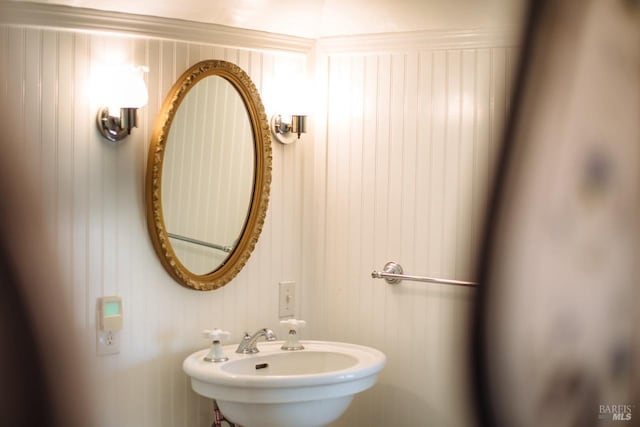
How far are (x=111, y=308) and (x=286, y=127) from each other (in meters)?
0.69

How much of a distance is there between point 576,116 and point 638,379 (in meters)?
0.24

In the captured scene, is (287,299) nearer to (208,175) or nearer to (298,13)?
(208,175)

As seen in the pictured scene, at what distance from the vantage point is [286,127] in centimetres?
210

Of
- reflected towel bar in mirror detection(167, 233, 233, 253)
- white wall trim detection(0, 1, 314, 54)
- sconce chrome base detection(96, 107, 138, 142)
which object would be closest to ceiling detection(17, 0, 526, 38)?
white wall trim detection(0, 1, 314, 54)

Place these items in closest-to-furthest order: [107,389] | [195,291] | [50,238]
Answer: [50,238] < [107,389] < [195,291]

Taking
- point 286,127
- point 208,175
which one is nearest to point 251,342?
point 208,175

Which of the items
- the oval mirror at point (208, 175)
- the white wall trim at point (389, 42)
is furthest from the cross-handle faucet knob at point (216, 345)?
the white wall trim at point (389, 42)

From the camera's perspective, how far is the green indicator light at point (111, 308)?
5.68ft

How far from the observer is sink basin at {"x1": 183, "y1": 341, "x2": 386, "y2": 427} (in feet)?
5.42

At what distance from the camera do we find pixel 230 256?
201cm

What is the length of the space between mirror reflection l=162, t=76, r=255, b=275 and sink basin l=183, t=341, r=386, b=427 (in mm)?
272

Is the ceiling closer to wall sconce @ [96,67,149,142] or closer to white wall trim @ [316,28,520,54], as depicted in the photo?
white wall trim @ [316,28,520,54]

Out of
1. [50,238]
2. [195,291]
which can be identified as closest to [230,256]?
[195,291]

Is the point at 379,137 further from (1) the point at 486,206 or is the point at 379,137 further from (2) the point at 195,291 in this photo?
(1) the point at 486,206
